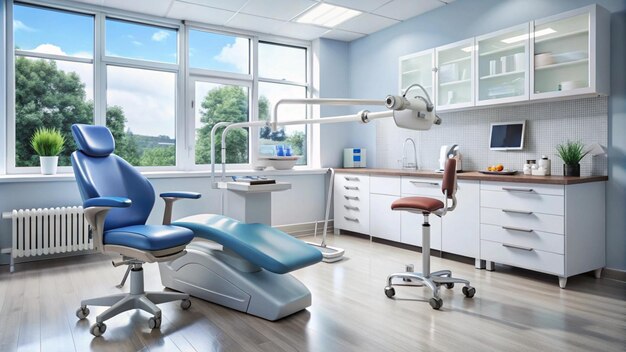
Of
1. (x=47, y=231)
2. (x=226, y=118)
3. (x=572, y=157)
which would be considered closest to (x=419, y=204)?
(x=572, y=157)

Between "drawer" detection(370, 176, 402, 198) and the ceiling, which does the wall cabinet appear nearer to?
the ceiling

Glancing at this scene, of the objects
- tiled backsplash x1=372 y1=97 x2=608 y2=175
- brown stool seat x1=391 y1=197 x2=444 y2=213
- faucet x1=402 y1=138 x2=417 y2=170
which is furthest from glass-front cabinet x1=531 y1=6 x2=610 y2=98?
faucet x1=402 y1=138 x2=417 y2=170

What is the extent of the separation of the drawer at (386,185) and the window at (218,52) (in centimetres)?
228

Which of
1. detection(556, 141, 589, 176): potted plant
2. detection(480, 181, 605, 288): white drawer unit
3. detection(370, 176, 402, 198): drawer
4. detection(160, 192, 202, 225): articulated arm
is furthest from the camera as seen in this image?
detection(370, 176, 402, 198): drawer

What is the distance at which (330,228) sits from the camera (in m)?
5.92

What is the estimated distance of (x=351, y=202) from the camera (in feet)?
17.9

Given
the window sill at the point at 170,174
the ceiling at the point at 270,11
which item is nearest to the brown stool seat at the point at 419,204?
the window sill at the point at 170,174

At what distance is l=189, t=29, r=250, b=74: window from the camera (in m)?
5.33

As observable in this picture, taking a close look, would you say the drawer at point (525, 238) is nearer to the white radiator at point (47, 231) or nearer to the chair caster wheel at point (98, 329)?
the chair caster wheel at point (98, 329)

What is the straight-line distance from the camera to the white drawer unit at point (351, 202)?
5230mm

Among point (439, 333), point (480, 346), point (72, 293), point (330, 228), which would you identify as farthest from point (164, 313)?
point (330, 228)

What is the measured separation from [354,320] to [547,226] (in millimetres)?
1816

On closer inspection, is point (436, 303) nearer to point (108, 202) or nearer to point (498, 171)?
point (498, 171)

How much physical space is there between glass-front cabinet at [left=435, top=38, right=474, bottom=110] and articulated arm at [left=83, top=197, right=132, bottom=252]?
3345mm
